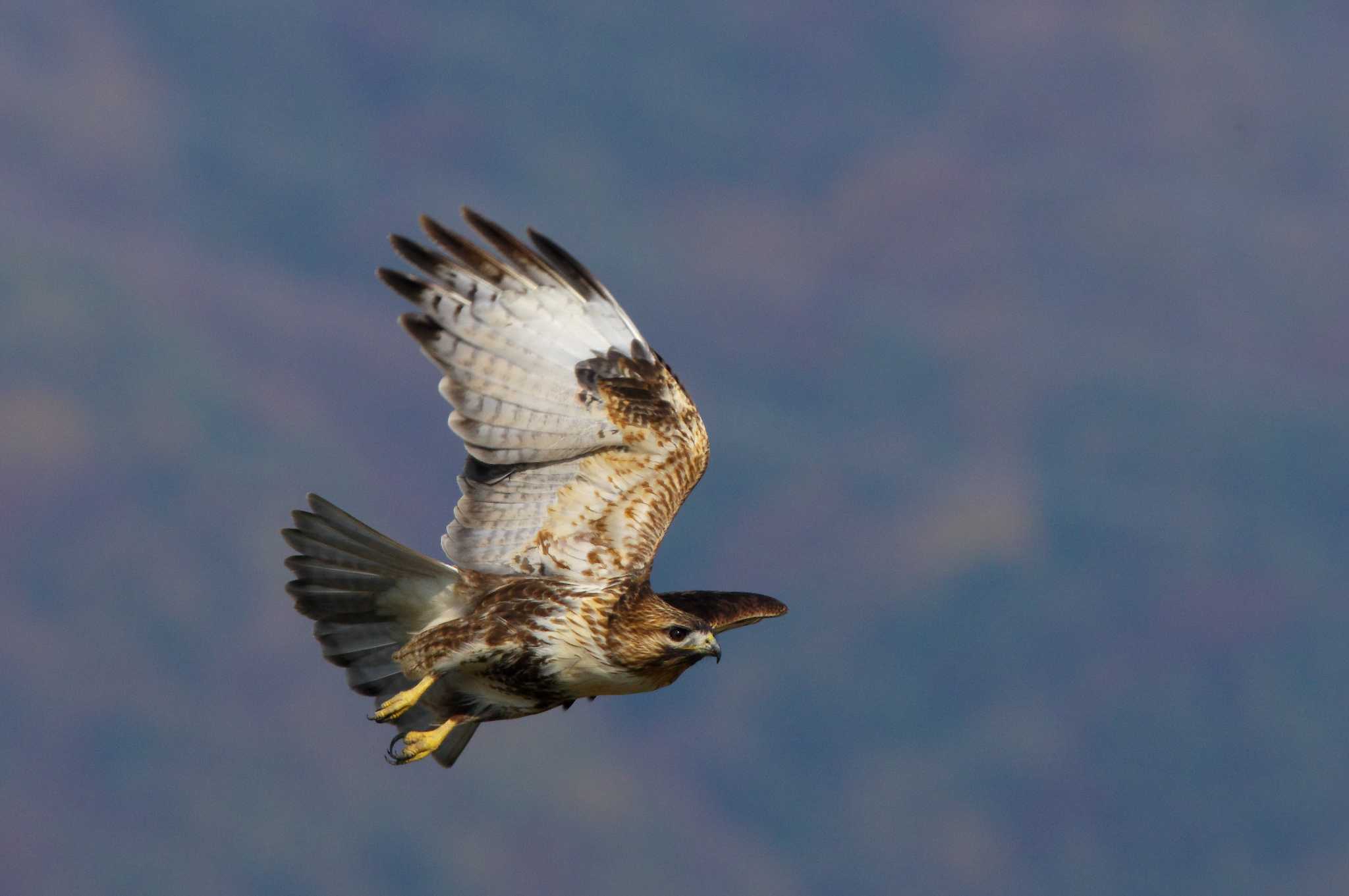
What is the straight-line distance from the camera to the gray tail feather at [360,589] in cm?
1302

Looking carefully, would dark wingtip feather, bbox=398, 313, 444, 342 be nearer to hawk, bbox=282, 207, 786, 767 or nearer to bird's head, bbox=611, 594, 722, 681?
hawk, bbox=282, 207, 786, 767

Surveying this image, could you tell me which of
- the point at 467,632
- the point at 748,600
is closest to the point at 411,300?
the point at 467,632

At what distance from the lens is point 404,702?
1252 centimetres

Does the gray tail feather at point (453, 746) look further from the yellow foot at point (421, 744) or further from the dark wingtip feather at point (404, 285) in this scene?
the dark wingtip feather at point (404, 285)

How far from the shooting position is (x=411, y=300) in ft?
42.5

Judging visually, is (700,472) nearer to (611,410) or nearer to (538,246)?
(611,410)

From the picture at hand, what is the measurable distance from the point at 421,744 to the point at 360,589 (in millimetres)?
1279

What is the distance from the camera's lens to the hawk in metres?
12.6

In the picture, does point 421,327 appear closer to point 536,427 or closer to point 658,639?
point 536,427

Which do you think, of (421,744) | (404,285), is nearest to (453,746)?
(421,744)

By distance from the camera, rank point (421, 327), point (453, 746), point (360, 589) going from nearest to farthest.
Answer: point (421, 327) → point (360, 589) → point (453, 746)

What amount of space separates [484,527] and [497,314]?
151 cm

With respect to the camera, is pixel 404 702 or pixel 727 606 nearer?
pixel 404 702

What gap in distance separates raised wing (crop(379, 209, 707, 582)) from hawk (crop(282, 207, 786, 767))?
1 cm
